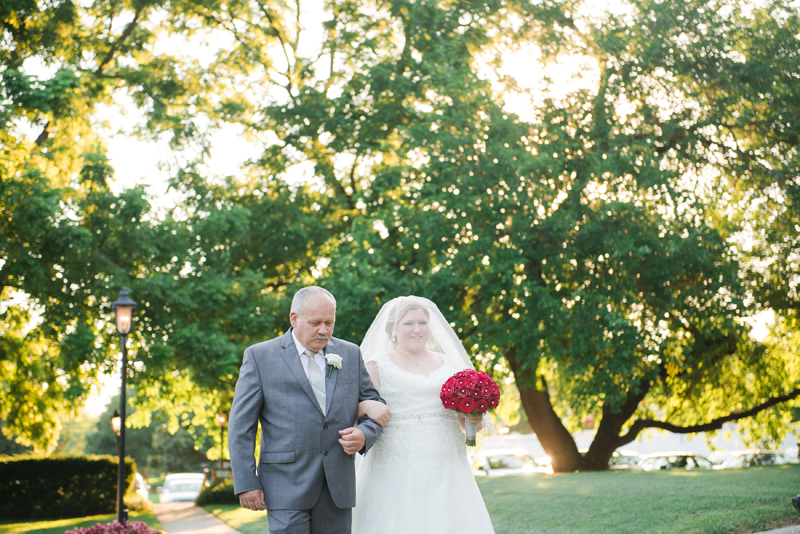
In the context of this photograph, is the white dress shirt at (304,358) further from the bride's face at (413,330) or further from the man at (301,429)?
the bride's face at (413,330)

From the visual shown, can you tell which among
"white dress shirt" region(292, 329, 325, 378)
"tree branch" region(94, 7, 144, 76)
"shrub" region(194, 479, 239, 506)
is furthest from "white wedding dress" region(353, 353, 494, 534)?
"shrub" region(194, 479, 239, 506)

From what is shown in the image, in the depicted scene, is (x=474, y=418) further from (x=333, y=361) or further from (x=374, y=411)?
(x=333, y=361)

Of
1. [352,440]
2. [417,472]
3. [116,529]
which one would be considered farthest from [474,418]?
[116,529]

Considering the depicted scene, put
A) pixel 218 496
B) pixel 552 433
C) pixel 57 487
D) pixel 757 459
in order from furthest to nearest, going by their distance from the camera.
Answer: pixel 757 459 → pixel 218 496 → pixel 57 487 → pixel 552 433

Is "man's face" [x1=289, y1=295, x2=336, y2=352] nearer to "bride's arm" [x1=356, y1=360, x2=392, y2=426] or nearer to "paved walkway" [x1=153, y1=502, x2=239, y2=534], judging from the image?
"bride's arm" [x1=356, y1=360, x2=392, y2=426]

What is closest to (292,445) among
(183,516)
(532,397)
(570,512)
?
(570,512)

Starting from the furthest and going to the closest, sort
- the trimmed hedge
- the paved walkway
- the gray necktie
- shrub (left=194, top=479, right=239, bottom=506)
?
shrub (left=194, top=479, right=239, bottom=506) < the trimmed hedge < the paved walkway < the gray necktie

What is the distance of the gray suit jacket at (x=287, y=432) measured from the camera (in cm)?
434

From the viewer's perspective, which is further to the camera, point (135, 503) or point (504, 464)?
point (504, 464)

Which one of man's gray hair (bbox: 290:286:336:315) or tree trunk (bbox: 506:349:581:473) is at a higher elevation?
man's gray hair (bbox: 290:286:336:315)

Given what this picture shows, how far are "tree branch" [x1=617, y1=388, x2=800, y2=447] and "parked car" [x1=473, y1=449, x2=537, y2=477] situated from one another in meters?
3.53

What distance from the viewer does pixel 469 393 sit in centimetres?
518

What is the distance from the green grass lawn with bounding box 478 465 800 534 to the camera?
870 cm

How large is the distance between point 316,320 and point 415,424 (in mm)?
1408
